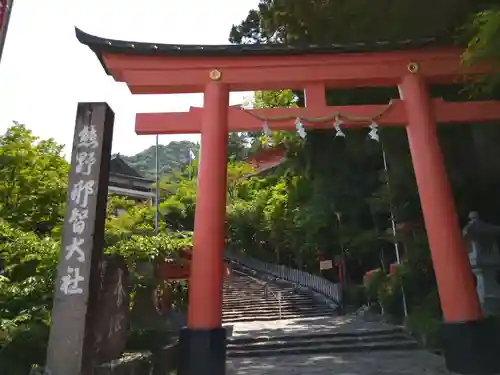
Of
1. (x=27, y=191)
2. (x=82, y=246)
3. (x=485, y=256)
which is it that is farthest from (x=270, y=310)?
(x=82, y=246)

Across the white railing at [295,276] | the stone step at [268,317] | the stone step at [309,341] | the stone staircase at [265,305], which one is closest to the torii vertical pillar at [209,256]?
the stone step at [309,341]

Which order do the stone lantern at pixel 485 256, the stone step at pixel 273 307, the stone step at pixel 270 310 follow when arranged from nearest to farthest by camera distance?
the stone lantern at pixel 485 256, the stone step at pixel 270 310, the stone step at pixel 273 307

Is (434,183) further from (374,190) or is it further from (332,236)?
(332,236)

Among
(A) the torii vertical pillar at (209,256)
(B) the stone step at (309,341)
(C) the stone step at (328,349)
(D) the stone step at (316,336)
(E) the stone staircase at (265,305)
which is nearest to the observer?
(A) the torii vertical pillar at (209,256)

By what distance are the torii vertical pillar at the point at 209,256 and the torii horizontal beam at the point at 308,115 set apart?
0.86ft

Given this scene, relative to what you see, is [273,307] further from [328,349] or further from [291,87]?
[291,87]

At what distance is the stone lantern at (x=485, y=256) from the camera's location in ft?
28.2

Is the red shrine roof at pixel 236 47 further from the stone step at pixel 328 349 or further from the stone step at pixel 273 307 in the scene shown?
the stone step at pixel 273 307

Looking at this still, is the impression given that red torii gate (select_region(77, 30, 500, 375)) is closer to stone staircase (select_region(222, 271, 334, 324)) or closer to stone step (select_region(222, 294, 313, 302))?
stone staircase (select_region(222, 271, 334, 324))

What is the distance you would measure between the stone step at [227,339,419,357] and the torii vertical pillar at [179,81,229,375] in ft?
11.2

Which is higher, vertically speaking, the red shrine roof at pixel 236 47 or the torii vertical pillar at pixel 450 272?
the red shrine roof at pixel 236 47

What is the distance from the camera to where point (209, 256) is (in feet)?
21.8

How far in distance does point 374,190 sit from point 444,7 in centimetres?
780

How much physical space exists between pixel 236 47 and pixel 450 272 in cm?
504
